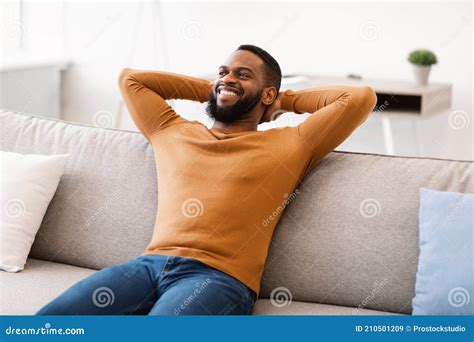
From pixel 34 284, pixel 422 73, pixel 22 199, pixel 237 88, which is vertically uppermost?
pixel 237 88

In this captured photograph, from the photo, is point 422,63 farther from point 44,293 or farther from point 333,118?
point 44,293

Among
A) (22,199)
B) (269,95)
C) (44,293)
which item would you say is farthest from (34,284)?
(269,95)

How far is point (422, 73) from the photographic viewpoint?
3.88m

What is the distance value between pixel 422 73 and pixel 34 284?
2480 millimetres

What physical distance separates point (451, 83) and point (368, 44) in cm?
51

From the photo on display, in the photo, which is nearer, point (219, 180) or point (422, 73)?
point (219, 180)

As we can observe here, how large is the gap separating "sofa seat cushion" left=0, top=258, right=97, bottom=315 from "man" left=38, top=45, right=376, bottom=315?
175 millimetres

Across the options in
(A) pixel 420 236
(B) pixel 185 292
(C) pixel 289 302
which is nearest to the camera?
(B) pixel 185 292

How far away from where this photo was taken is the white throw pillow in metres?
2.21

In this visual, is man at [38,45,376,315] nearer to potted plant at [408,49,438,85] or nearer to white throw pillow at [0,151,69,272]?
white throw pillow at [0,151,69,272]

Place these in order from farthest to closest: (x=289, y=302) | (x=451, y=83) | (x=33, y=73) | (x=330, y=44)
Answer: (x=33, y=73), (x=330, y=44), (x=451, y=83), (x=289, y=302)
